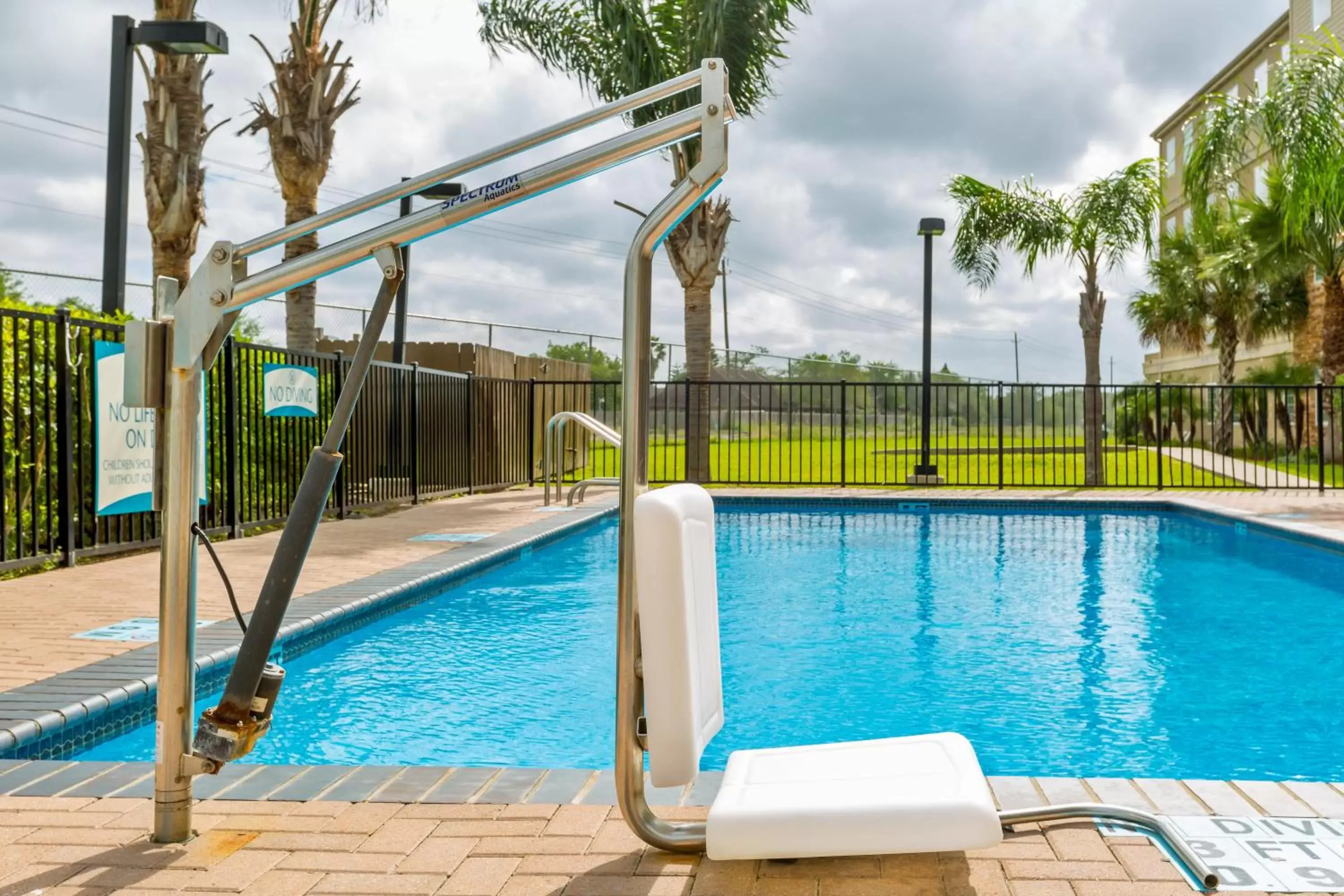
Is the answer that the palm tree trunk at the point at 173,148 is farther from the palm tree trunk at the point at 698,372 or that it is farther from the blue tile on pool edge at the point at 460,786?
the blue tile on pool edge at the point at 460,786

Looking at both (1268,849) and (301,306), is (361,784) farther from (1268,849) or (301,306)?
(301,306)

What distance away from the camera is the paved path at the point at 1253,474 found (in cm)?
1437

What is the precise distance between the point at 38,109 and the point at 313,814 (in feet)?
118

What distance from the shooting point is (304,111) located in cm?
1186

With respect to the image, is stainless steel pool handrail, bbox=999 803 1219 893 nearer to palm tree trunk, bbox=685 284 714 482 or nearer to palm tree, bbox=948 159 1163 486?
palm tree trunk, bbox=685 284 714 482

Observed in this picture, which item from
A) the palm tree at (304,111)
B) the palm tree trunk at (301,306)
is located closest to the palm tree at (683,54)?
the palm tree at (304,111)

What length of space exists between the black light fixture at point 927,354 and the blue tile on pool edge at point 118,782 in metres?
12.4

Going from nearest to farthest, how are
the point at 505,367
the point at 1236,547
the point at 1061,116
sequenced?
1. the point at 1236,547
2. the point at 1061,116
3. the point at 505,367

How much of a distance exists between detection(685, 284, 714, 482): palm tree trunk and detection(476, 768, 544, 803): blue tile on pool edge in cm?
1197

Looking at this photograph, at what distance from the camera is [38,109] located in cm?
3200

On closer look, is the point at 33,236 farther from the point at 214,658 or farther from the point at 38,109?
the point at 214,658

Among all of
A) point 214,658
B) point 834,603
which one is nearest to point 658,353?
point 834,603

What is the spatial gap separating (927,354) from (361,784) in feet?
43.4

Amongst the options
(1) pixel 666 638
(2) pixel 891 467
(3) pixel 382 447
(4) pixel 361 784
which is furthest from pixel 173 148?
(2) pixel 891 467
